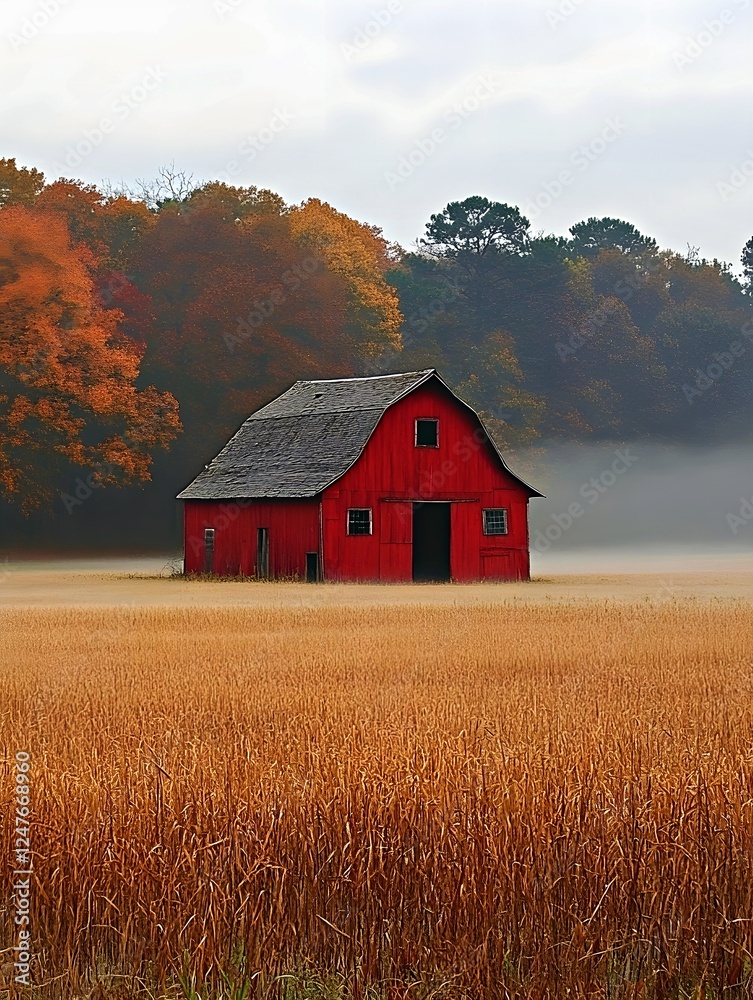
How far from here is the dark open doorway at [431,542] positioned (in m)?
48.8

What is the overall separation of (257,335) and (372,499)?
25.0 meters

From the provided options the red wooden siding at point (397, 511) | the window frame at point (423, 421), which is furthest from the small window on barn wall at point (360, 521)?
the window frame at point (423, 421)

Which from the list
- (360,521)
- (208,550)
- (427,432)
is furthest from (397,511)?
(208,550)

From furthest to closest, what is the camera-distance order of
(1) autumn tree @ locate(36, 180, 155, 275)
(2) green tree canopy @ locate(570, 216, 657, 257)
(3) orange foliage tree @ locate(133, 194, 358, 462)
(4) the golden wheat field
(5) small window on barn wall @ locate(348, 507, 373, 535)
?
(2) green tree canopy @ locate(570, 216, 657, 257) → (1) autumn tree @ locate(36, 180, 155, 275) → (3) orange foliage tree @ locate(133, 194, 358, 462) → (5) small window on barn wall @ locate(348, 507, 373, 535) → (4) the golden wheat field

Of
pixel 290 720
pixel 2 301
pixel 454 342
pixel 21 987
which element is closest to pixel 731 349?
pixel 454 342

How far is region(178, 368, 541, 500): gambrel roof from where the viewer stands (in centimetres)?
4725

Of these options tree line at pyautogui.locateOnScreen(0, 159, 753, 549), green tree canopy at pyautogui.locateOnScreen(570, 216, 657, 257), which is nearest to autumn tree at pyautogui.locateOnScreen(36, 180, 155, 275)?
tree line at pyautogui.locateOnScreen(0, 159, 753, 549)

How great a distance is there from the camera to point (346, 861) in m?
8.09

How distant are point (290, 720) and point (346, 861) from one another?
18.3ft

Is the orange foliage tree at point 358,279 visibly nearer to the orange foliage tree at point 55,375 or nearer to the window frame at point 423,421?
the orange foliage tree at point 55,375

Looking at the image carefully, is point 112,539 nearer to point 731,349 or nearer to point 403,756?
point 731,349

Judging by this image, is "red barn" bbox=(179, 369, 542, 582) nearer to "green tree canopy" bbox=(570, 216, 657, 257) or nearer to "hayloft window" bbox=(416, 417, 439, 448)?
"hayloft window" bbox=(416, 417, 439, 448)

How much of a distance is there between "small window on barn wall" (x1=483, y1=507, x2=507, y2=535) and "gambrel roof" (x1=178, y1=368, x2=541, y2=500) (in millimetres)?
1250

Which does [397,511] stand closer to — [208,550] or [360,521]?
[360,521]
